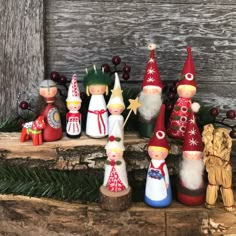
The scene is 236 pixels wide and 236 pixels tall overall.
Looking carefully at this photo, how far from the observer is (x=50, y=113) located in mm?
1237

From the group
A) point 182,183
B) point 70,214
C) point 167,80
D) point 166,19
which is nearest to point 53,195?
point 70,214

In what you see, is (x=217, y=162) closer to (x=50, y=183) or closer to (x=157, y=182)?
(x=157, y=182)

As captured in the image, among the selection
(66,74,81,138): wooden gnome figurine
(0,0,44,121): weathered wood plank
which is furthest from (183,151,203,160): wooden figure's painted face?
(0,0,44,121): weathered wood plank

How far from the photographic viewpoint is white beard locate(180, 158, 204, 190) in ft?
3.79

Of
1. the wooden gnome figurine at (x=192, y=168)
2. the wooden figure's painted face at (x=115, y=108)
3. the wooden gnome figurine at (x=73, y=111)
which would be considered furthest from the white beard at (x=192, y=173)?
the wooden gnome figurine at (x=73, y=111)

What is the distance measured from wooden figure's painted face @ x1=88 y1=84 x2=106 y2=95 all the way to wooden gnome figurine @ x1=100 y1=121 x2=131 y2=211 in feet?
0.47

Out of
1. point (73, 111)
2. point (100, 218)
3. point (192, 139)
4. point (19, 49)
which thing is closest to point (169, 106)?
point (192, 139)

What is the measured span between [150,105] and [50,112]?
304 mm

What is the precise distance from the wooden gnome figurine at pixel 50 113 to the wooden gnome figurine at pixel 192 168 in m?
0.39

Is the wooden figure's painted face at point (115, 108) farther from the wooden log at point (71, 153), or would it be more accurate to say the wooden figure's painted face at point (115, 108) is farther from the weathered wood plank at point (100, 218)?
the weathered wood plank at point (100, 218)

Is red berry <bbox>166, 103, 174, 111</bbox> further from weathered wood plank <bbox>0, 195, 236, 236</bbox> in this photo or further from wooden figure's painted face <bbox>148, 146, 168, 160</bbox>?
weathered wood plank <bbox>0, 195, 236, 236</bbox>

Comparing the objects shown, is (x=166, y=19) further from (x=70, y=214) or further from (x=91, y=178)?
(x=70, y=214)

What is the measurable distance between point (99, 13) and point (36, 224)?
739 mm

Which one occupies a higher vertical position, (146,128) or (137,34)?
(137,34)
